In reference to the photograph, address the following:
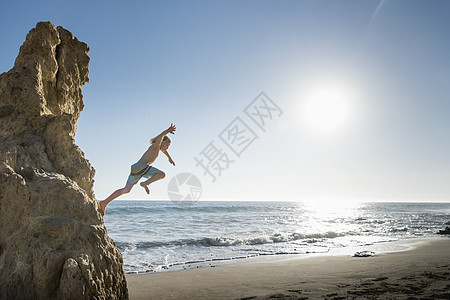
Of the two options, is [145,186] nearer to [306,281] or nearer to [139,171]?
[139,171]

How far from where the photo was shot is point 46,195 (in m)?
3.53

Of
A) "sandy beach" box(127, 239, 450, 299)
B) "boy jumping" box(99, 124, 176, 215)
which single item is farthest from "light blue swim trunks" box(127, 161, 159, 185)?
"sandy beach" box(127, 239, 450, 299)

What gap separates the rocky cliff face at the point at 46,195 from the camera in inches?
122

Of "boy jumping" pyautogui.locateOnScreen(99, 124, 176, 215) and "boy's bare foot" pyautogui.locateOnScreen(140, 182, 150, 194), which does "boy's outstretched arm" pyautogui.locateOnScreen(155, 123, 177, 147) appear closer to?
"boy jumping" pyautogui.locateOnScreen(99, 124, 176, 215)

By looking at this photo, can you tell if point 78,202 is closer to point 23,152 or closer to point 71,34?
point 23,152

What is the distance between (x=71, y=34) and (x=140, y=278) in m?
4.87

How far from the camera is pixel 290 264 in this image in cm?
777

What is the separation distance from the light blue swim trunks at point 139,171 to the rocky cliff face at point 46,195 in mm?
709

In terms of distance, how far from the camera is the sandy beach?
14.6 feet

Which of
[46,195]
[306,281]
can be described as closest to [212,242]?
[306,281]

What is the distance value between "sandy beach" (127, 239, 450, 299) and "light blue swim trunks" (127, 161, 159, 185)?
1843 mm

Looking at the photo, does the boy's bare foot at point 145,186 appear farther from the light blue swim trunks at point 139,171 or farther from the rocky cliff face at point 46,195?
the rocky cliff face at point 46,195

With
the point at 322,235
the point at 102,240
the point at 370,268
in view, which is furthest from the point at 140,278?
the point at 322,235

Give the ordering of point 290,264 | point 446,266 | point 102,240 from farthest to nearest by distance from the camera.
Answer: point 290,264
point 446,266
point 102,240
